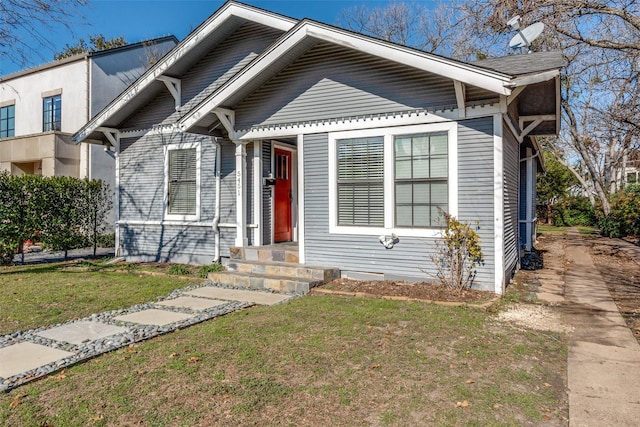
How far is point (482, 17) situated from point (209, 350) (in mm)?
9917

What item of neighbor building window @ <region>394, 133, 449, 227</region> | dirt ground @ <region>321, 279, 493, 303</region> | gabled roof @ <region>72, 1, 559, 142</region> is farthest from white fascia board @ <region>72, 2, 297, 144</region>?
dirt ground @ <region>321, 279, 493, 303</region>

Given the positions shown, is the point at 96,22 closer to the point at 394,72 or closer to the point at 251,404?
the point at 394,72

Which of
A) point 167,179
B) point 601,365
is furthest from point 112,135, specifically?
point 601,365

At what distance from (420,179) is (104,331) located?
5.08 metres

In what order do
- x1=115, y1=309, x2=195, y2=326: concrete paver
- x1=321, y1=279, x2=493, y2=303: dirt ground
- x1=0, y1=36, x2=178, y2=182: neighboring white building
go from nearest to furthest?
x1=115, y1=309, x2=195, y2=326: concrete paver, x1=321, y1=279, x2=493, y2=303: dirt ground, x1=0, y1=36, x2=178, y2=182: neighboring white building

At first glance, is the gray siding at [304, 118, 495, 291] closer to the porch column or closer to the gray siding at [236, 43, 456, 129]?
the gray siding at [236, 43, 456, 129]

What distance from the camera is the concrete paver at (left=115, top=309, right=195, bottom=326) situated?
5.31 metres

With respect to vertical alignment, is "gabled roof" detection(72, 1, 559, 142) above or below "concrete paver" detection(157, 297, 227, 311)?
above

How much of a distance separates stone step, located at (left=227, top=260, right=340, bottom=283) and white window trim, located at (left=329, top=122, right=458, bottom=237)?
0.78 meters

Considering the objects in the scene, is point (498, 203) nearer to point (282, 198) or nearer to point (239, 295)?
point (239, 295)

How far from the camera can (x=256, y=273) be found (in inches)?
317

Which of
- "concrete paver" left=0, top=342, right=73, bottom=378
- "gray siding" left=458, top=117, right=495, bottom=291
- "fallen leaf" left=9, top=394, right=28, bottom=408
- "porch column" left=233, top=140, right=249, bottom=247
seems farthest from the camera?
"porch column" left=233, top=140, right=249, bottom=247

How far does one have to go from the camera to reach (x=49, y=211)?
10.7m

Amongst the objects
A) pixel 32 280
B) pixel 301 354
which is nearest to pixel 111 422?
pixel 301 354
